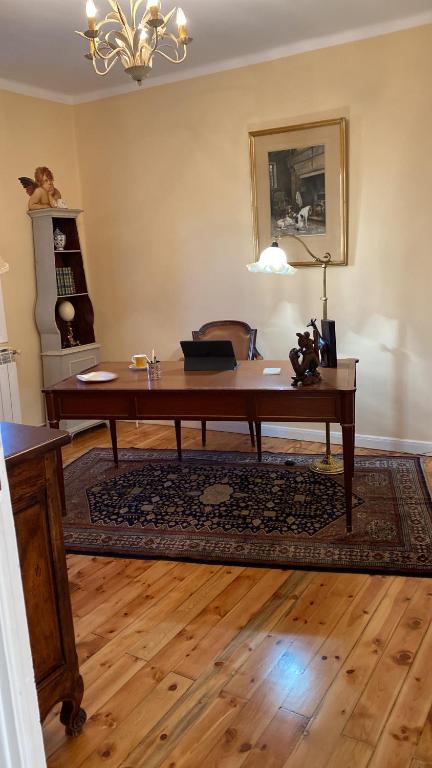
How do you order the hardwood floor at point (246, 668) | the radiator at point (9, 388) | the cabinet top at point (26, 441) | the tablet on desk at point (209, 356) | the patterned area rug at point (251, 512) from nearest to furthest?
the cabinet top at point (26, 441)
the hardwood floor at point (246, 668)
the patterned area rug at point (251, 512)
the tablet on desk at point (209, 356)
the radiator at point (9, 388)

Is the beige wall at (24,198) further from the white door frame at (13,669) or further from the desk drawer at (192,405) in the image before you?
the white door frame at (13,669)

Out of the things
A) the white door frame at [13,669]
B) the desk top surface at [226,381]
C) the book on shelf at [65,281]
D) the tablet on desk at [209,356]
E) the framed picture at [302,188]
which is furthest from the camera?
the book on shelf at [65,281]

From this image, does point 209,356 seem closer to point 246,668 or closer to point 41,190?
point 246,668

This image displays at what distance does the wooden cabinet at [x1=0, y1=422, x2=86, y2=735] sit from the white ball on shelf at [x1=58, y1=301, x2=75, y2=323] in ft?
10.2

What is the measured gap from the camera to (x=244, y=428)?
15.8ft

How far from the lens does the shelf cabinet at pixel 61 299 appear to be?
4.69m

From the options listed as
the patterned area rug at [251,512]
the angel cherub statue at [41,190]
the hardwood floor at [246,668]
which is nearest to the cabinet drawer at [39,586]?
the hardwood floor at [246,668]

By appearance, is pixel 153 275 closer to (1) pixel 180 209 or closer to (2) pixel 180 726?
(1) pixel 180 209

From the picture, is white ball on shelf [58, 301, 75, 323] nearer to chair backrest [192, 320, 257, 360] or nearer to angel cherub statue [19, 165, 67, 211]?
angel cherub statue [19, 165, 67, 211]

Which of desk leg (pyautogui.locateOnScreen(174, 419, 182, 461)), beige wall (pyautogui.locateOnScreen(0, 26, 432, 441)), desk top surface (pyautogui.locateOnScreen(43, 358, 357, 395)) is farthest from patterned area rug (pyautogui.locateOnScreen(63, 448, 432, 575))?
beige wall (pyautogui.locateOnScreen(0, 26, 432, 441))

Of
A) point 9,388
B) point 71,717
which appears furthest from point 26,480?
point 9,388

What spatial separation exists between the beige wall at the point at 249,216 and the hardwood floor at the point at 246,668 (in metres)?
2.00

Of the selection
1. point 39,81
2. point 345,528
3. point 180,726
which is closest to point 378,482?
point 345,528

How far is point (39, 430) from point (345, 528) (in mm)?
1797
